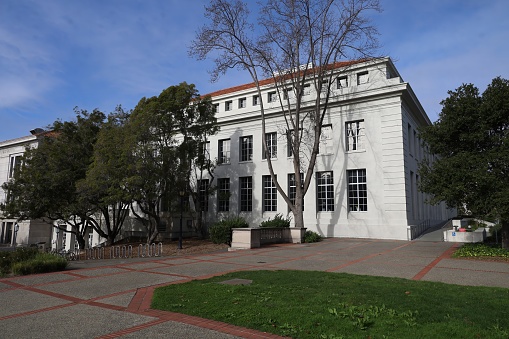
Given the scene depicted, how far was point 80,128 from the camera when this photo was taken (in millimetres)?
25844

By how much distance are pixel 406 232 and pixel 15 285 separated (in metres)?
21.8

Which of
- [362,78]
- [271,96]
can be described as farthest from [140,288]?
[271,96]

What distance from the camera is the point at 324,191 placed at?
2788 cm

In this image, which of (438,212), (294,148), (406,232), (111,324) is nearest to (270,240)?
(294,148)

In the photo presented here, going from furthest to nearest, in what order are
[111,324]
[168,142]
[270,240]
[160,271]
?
[168,142] < [270,240] < [160,271] < [111,324]

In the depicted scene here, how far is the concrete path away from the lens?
5031mm

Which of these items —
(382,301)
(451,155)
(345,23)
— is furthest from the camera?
(345,23)

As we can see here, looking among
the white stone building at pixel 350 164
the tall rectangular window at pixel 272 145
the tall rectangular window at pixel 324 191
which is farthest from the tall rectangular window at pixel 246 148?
the tall rectangular window at pixel 324 191

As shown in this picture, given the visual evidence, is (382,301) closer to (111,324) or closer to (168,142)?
(111,324)

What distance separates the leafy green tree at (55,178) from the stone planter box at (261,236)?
34.2 feet

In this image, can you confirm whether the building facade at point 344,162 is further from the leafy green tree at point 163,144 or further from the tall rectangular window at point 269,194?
the leafy green tree at point 163,144

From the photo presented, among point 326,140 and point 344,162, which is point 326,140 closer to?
point 326,140

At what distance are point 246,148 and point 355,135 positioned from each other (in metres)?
10.3

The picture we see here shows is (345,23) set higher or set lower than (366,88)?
higher
